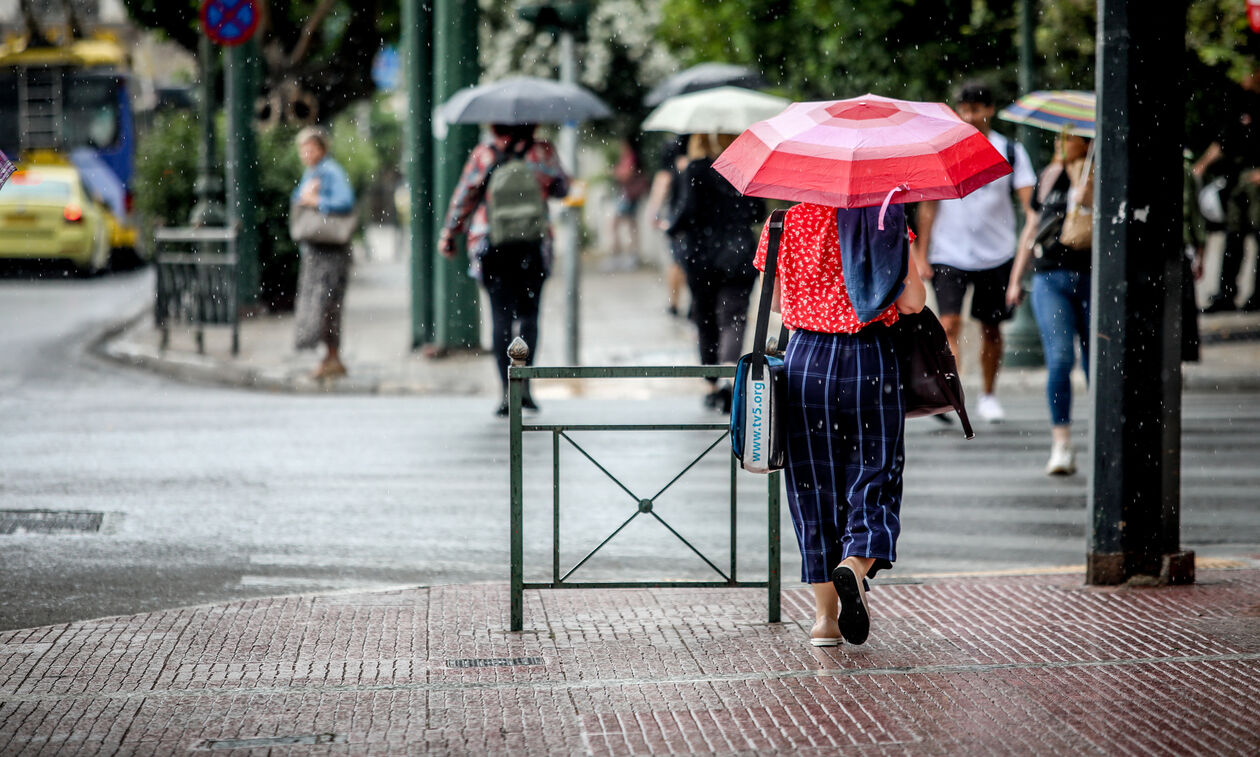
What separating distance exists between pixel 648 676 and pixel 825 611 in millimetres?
703

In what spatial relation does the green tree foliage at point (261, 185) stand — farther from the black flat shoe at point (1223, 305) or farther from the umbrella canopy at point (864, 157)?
the umbrella canopy at point (864, 157)

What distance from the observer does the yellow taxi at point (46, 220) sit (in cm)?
2708

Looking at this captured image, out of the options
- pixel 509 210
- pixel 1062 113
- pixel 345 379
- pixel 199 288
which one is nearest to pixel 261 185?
pixel 199 288

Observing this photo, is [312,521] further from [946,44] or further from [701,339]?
[946,44]

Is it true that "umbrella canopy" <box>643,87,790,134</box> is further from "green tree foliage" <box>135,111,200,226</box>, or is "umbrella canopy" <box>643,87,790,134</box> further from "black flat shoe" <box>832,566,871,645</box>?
"green tree foliage" <box>135,111,200,226</box>

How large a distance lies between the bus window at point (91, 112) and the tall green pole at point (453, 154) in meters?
19.9

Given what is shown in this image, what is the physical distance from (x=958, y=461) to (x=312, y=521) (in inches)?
144

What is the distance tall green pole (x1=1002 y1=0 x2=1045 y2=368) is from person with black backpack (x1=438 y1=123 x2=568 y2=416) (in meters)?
4.34

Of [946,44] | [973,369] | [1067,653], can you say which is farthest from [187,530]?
[946,44]

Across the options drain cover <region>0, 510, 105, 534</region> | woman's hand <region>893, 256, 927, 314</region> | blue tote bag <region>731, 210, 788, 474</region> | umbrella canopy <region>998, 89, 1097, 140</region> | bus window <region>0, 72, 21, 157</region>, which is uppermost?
bus window <region>0, 72, 21, 157</region>

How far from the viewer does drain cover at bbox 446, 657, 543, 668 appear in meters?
5.22

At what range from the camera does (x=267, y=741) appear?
4.44 metres

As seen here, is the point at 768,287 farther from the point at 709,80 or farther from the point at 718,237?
the point at 709,80

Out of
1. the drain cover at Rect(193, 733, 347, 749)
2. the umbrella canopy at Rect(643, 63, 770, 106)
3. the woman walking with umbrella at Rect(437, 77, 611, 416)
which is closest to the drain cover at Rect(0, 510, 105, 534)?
the woman walking with umbrella at Rect(437, 77, 611, 416)
